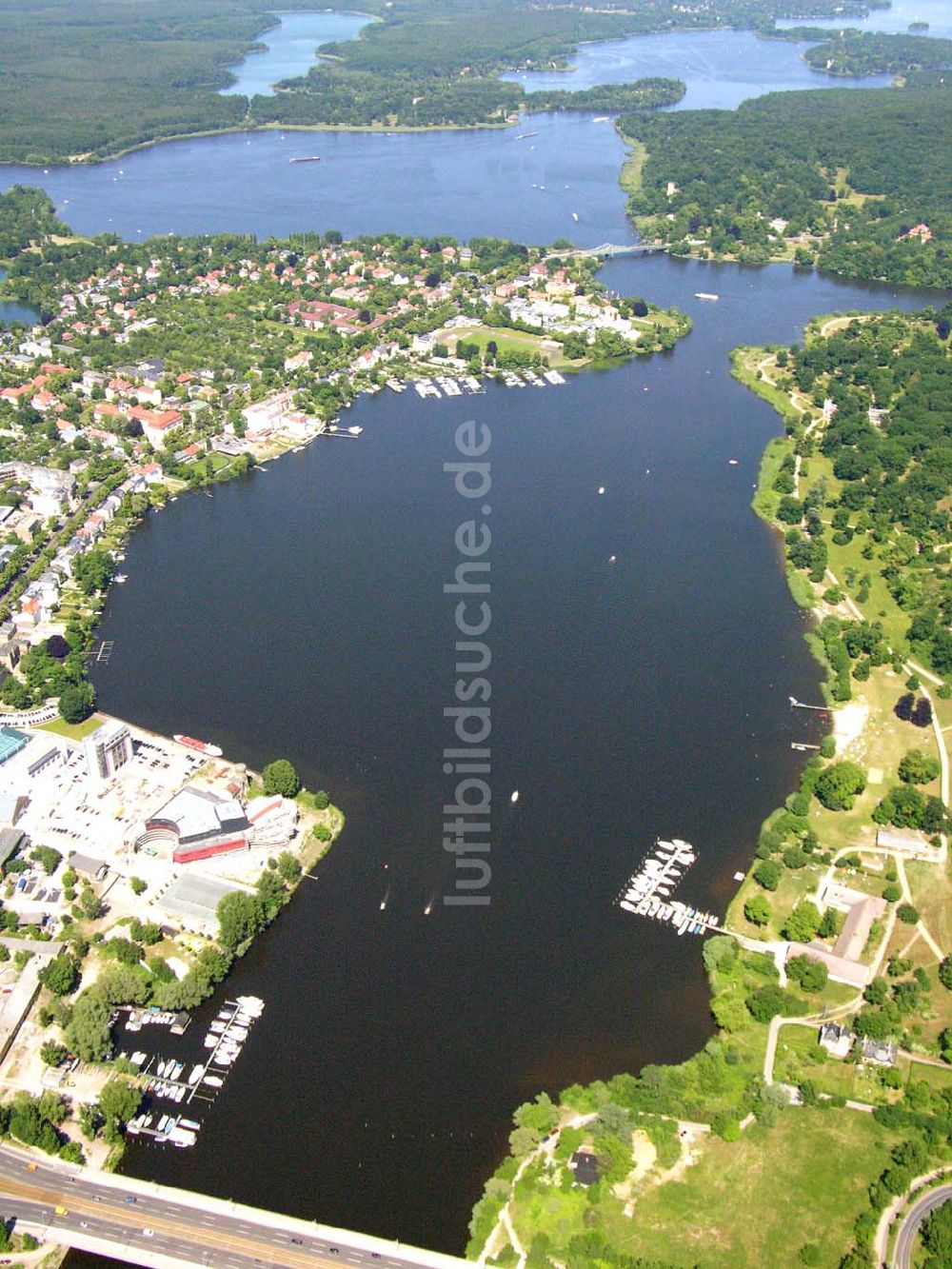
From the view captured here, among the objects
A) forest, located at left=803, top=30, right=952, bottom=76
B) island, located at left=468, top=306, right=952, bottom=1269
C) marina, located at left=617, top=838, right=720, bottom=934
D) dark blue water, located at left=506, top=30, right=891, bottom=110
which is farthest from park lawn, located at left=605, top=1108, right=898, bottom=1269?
forest, located at left=803, top=30, right=952, bottom=76

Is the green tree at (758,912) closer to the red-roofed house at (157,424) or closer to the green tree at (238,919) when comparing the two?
the green tree at (238,919)

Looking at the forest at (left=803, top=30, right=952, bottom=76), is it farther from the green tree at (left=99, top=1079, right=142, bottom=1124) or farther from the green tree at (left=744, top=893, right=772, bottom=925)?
the green tree at (left=99, top=1079, right=142, bottom=1124)

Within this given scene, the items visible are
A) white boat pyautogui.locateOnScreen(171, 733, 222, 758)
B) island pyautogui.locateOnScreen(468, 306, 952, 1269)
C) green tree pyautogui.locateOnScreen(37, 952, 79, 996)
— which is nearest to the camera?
island pyautogui.locateOnScreen(468, 306, 952, 1269)

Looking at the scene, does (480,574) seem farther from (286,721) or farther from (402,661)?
(286,721)

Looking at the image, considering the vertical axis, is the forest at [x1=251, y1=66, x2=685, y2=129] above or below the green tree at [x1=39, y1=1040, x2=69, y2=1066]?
above

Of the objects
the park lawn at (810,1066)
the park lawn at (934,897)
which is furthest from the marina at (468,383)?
the park lawn at (810,1066)

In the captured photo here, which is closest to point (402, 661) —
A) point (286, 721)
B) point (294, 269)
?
point (286, 721)

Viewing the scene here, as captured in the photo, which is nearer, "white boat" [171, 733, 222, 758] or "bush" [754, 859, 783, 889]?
"bush" [754, 859, 783, 889]
